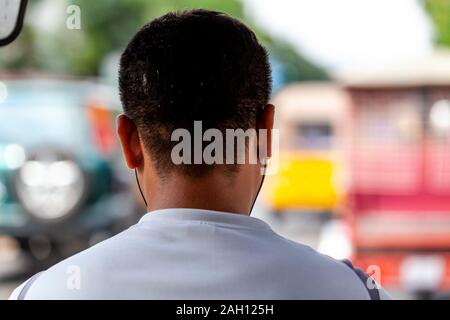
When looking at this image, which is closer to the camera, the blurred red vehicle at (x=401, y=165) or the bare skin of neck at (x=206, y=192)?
the bare skin of neck at (x=206, y=192)

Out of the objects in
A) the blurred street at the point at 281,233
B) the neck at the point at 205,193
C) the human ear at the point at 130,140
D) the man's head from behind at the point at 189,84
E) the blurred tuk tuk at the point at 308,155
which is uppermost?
the man's head from behind at the point at 189,84

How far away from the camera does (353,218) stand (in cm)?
711

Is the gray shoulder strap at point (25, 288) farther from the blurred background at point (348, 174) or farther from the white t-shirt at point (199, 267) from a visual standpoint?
the blurred background at point (348, 174)

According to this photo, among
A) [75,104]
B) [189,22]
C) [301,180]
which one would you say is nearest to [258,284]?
[189,22]

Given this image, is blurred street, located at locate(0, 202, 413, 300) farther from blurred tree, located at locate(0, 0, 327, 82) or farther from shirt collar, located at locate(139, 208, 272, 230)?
blurred tree, located at locate(0, 0, 327, 82)

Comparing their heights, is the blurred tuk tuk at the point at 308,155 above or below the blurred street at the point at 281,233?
above

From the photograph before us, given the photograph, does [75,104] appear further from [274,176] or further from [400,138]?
[274,176]

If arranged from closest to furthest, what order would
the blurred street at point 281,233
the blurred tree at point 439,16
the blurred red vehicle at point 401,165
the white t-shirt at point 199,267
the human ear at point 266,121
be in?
1. the white t-shirt at point 199,267
2. the human ear at point 266,121
3. the blurred red vehicle at point 401,165
4. the blurred street at point 281,233
5. the blurred tree at point 439,16

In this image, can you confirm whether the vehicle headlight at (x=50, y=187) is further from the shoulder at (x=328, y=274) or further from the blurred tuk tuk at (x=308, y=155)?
the shoulder at (x=328, y=274)

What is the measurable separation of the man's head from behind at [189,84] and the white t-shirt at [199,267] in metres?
0.09

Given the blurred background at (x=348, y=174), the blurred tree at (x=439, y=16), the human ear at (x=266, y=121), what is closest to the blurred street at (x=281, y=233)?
the blurred background at (x=348, y=174)

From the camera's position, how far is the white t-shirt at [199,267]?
138 cm

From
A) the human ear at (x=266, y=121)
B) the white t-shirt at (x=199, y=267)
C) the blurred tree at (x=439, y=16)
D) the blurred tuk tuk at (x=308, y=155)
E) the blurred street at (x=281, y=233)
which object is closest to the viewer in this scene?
the white t-shirt at (x=199, y=267)
